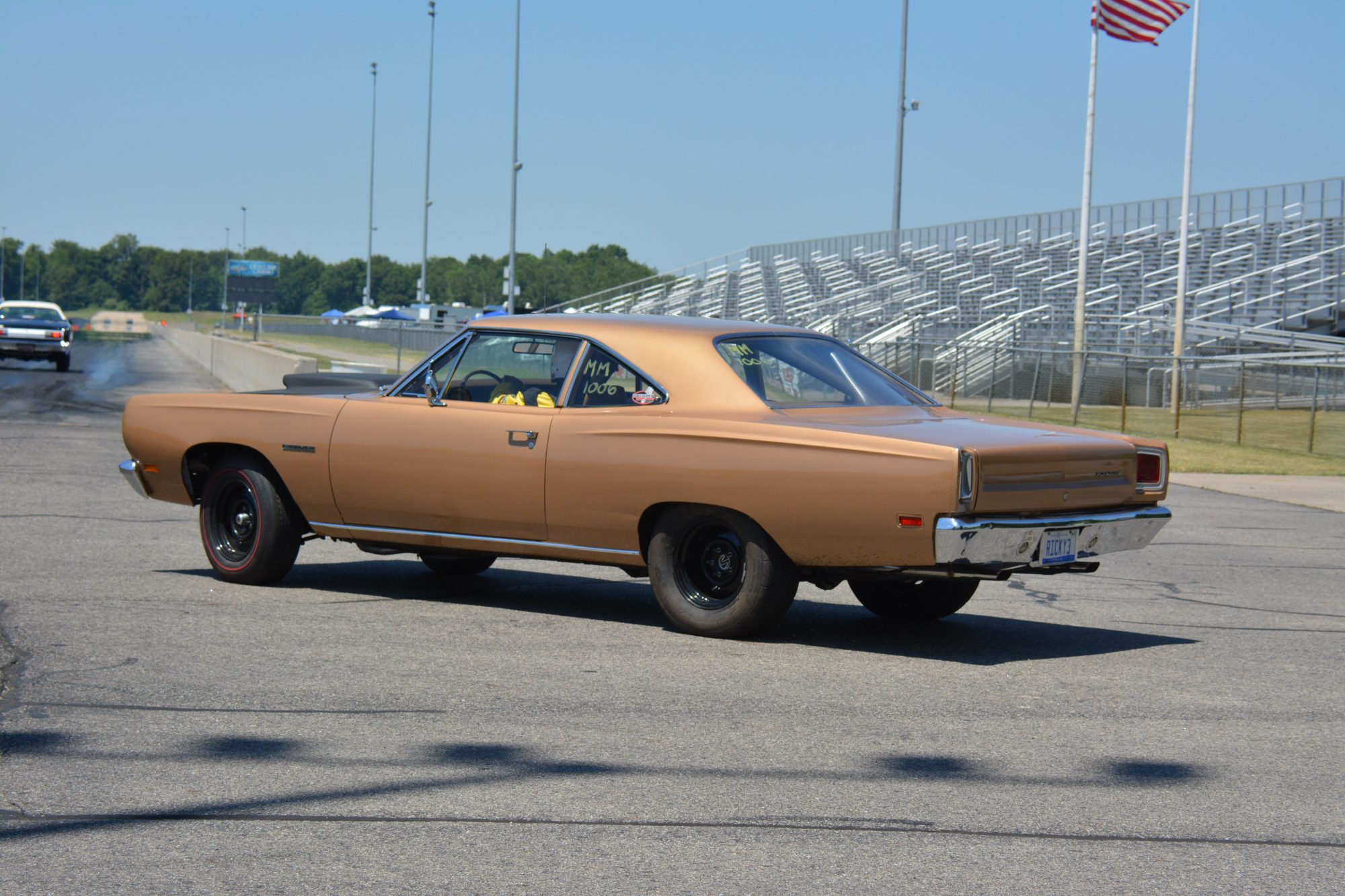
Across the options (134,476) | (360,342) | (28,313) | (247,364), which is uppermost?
(28,313)

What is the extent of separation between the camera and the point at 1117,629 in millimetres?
7895

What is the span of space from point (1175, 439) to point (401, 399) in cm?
2076

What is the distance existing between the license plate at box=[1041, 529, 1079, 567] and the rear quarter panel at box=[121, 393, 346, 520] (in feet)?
12.1

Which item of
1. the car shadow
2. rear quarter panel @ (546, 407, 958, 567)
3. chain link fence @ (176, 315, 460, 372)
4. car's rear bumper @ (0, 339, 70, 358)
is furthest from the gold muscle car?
car's rear bumper @ (0, 339, 70, 358)

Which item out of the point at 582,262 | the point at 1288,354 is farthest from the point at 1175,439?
the point at 582,262

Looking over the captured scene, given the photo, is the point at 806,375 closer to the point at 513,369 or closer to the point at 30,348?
the point at 513,369

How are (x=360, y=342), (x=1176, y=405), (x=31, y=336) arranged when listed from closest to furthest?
(x=1176, y=405), (x=31, y=336), (x=360, y=342)

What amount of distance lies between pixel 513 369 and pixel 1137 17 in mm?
24720

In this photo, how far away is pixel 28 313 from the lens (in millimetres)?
38906

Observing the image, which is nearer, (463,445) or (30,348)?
(463,445)

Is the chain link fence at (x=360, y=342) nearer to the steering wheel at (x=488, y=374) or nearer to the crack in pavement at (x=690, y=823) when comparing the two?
the steering wheel at (x=488, y=374)

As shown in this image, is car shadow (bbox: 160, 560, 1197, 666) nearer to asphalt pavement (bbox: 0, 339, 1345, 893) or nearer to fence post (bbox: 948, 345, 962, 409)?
asphalt pavement (bbox: 0, 339, 1345, 893)

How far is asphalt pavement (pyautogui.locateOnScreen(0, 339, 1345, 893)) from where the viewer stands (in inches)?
160

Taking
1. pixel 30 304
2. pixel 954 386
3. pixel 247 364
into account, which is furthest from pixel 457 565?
pixel 30 304
